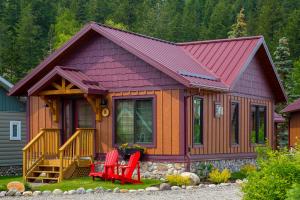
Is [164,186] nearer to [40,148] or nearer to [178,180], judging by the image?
[178,180]

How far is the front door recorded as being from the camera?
804 inches

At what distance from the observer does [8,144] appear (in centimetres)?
2566

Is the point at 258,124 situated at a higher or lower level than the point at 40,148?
higher

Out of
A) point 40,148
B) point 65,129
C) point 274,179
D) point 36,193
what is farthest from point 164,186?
point 274,179

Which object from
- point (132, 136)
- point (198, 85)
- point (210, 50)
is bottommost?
point (132, 136)

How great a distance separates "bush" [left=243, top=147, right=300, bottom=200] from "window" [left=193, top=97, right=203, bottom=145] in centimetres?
944

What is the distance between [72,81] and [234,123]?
617 centimetres

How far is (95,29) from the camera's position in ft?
64.8

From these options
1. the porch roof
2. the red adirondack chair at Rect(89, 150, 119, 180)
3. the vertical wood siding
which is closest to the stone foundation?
the porch roof

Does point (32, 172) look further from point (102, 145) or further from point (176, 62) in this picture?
point (176, 62)

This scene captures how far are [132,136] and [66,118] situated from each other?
2696mm

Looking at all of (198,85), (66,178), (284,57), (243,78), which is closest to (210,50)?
(243,78)

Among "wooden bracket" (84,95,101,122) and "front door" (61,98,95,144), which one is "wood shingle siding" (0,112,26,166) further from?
"wooden bracket" (84,95,101,122)

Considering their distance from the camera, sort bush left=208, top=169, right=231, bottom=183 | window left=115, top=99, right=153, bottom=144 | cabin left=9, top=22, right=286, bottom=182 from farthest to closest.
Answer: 1. window left=115, top=99, right=153, bottom=144
2. cabin left=9, top=22, right=286, bottom=182
3. bush left=208, top=169, right=231, bottom=183
